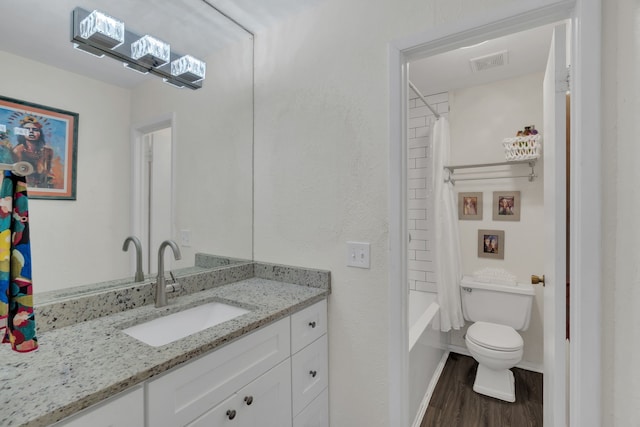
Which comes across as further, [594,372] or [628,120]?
[594,372]

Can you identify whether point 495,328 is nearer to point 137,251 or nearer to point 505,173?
point 505,173

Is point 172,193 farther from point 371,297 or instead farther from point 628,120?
point 628,120

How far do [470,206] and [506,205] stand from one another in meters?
0.28

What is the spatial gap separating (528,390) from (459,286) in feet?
2.78

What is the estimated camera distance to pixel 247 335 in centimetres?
111

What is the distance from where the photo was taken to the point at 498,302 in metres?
2.46

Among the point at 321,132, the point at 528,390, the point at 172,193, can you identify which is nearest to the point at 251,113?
the point at 321,132

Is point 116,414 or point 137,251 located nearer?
point 116,414

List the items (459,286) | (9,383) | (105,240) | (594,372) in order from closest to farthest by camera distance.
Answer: (9,383), (594,372), (105,240), (459,286)

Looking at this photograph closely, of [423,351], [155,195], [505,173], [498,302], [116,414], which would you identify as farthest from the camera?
[505,173]

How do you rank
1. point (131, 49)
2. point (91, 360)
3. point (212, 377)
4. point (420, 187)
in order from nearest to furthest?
point (91, 360)
point (212, 377)
point (131, 49)
point (420, 187)

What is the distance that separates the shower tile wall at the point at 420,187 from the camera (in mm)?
2854

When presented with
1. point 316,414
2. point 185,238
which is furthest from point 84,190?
point 316,414

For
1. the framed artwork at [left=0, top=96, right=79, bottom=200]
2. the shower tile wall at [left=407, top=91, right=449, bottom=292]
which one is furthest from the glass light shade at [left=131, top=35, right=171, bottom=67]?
the shower tile wall at [left=407, top=91, right=449, bottom=292]
